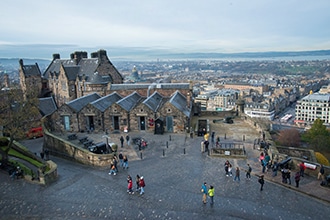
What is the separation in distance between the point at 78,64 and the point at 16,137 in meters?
27.5

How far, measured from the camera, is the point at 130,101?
117 ft

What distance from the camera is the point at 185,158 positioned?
25.0 metres

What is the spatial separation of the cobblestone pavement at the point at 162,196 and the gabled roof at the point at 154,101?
9.46 m

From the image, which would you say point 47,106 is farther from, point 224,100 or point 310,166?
point 224,100

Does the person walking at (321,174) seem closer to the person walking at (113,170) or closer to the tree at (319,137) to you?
the person walking at (113,170)

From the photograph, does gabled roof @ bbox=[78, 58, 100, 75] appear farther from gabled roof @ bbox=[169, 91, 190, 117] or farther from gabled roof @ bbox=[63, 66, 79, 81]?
gabled roof @ bbox=[169, 91, 190, 117]

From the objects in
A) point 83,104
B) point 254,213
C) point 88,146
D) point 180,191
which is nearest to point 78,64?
point 83,104

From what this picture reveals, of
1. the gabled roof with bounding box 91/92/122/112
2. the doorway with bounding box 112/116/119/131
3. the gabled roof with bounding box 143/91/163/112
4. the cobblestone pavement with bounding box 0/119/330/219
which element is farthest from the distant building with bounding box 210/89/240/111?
the cobblestone pavement with bounding box 0/119/330/219

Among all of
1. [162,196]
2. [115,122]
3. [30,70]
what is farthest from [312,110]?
[162,196]

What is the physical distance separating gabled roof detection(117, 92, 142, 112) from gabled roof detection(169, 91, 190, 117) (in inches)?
183

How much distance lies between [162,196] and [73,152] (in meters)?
12.0

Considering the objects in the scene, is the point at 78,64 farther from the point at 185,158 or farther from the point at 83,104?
the point at 185,158

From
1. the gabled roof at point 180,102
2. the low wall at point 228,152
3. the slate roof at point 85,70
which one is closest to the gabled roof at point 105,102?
the slate roof at point 85,70

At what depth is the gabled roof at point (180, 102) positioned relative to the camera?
32.3 metres
